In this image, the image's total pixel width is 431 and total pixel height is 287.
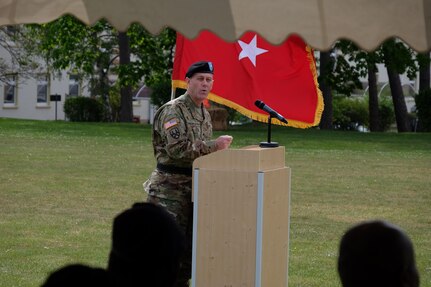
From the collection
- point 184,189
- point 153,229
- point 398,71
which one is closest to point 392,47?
point 398,71

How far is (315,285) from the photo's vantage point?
10.8 m

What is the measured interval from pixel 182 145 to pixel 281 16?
2.48 m

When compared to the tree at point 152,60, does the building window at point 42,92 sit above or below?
below

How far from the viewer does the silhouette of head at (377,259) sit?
383 centimetres

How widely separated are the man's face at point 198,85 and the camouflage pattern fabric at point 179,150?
63 mm

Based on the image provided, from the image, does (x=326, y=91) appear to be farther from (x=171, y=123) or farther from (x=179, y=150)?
(x=179, y=150)

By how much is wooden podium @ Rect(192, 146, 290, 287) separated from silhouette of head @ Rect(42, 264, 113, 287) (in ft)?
12.6

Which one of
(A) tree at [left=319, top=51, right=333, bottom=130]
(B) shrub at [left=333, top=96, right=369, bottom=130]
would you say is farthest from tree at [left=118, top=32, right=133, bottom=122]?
(B) shrub at [left=333, top=96, right=369, bottom=130]

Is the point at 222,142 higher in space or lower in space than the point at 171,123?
lower

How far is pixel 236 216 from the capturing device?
787 centimetres

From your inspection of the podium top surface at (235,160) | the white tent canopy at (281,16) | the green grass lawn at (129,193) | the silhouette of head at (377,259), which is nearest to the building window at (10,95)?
the green grass lawn at (129,193)

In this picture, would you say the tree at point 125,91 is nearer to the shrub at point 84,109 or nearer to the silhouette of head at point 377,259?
the shrub at point 84,109

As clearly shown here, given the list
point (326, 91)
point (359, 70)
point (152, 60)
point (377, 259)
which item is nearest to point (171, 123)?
point (377, 259)

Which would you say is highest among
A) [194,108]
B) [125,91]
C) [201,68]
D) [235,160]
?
[125,91]
